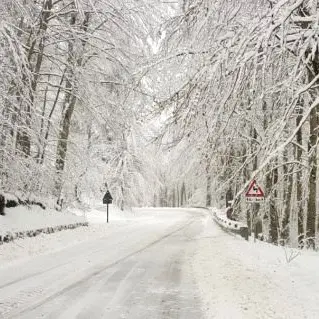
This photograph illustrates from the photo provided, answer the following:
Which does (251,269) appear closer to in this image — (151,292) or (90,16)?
(151,292)

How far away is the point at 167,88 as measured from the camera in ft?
31.9

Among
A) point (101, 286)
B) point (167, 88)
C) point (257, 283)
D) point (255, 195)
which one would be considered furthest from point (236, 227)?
point (167, 88)

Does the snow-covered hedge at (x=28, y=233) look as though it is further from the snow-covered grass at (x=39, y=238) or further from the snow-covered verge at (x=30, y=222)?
the snow-covered grass at (x=39, y=238)

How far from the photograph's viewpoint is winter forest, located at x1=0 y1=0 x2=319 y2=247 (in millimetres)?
6992

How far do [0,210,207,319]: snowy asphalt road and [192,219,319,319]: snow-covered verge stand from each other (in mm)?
384

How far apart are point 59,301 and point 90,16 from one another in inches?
667

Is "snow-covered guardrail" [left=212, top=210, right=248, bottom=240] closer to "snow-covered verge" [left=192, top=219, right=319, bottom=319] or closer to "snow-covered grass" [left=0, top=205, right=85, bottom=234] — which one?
"snow-covered verge" [left=192, top=219, right=319, bottom=319]

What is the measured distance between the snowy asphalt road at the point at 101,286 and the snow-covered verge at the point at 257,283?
0.38m

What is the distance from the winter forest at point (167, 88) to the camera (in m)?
6.99

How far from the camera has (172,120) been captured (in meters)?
7.95

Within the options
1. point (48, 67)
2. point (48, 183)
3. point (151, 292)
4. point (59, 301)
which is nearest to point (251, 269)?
point (151, 292)

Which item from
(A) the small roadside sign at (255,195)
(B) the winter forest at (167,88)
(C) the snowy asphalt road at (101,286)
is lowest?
(C) the snowy asphalt road at (101,286)

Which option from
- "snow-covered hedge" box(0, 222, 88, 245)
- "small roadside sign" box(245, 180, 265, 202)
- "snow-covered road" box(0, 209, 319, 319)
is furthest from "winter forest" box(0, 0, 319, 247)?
"snow-covered road" box(0, 209, 319, 319)

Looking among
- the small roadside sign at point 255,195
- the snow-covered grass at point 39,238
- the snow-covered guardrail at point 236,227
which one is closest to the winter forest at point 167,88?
the snow-covered guardrail at point 236,227
